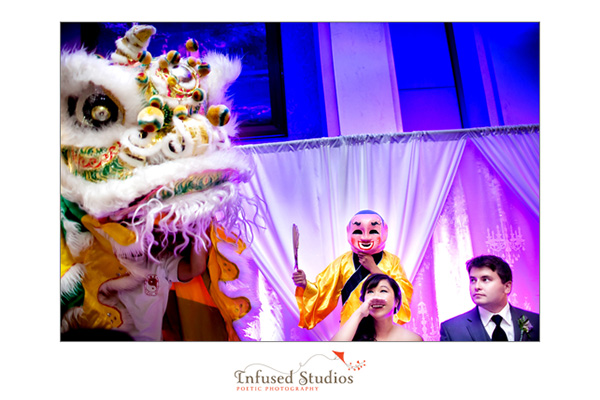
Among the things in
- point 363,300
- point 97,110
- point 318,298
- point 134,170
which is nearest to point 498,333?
point 363,300

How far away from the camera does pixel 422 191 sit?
1.95 m

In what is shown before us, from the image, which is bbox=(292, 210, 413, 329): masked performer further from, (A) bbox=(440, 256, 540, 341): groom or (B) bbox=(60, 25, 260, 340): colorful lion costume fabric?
(B) bbox=(60, 25, 260, 340): colorful lion costume fabric

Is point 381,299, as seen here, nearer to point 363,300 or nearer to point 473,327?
point 363,300

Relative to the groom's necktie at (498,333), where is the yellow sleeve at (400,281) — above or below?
above

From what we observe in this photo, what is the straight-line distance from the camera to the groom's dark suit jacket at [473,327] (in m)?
1.77

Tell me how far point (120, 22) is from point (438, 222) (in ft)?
4.47

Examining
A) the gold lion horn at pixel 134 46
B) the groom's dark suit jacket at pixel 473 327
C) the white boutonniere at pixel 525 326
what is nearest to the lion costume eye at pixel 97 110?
the gold lion horn at pixel 134 46

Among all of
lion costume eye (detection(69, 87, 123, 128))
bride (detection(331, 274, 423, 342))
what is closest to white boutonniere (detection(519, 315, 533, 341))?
bride (detection(331, 274, 423, 342))

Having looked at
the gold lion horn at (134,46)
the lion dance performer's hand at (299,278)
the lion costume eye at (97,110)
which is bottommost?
the lion dance performer's hand at (299,278)

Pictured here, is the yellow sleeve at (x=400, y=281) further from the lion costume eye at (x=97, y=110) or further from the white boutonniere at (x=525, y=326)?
the lion costume eye at (x=97, y=110)

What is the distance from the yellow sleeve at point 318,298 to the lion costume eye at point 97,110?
86 cm

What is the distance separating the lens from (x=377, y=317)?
1.77 meters
